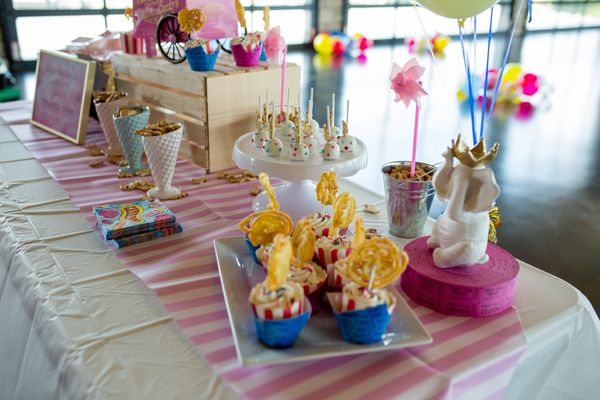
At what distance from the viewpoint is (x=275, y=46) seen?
161cm

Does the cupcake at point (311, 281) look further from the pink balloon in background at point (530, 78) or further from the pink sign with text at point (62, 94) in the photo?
the pink balloon in background at point (530, 78)

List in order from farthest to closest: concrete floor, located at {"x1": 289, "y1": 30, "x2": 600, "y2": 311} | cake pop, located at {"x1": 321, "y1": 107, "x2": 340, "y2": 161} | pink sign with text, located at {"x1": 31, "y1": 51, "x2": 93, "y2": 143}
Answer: concrete floor, located at {"x1": 289, "y1": 30, "x2": 600, "y2": 311}
pink sign with text, located at {"x1": 31, "y1": 51, "x2": 93, "y2": 143}
cake pop, located at {"x1": 321, "y1": 107, "x2": 340, "y2": 161}

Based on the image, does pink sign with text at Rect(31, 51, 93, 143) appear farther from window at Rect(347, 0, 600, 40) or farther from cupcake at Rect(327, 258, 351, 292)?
window at Rect(347, 0, 600, 40)

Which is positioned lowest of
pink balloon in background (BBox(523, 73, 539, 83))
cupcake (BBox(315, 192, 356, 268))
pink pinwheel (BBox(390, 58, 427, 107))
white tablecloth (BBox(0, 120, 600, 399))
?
pink balloon in background (BBox(523, 73, 539, 83))

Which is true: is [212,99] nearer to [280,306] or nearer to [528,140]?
[280,306]

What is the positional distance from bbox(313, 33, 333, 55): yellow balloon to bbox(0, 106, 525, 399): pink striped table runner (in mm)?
6757

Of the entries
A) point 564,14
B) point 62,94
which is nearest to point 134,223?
point 62,94

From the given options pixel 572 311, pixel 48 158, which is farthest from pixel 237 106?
pixel 572 311

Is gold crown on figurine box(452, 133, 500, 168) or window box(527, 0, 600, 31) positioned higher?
window box(527, 0, 600, 31)

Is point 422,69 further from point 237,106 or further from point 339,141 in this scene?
point 237,106

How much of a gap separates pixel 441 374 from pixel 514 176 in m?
2.92

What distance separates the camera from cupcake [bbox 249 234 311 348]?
701 millimetres

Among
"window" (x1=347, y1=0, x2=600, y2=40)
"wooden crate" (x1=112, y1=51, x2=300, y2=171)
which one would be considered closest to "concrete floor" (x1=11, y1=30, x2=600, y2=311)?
"wooden crate" (x1=112, y1=51, x2=300, y2=171)

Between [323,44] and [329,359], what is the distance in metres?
7.24
